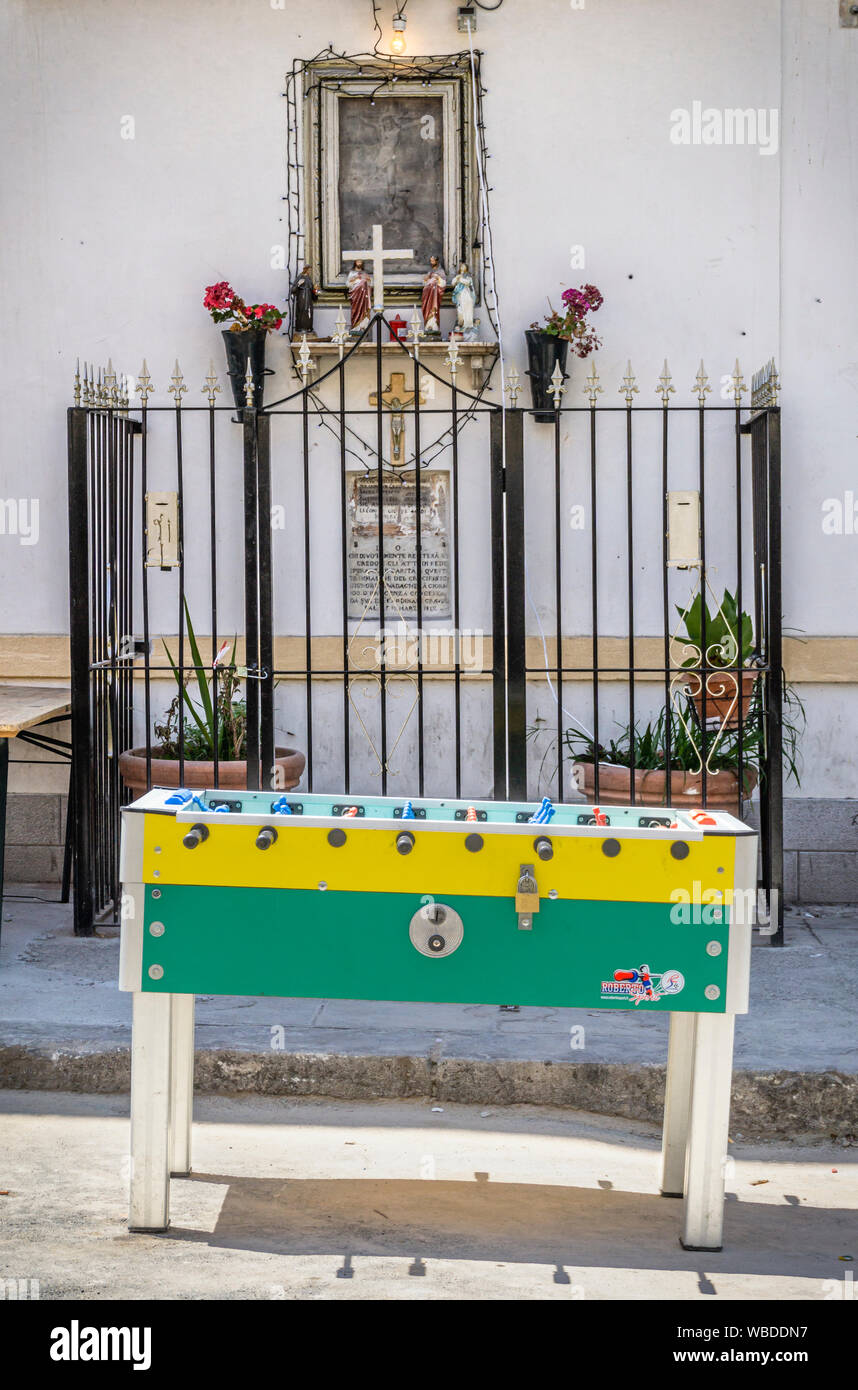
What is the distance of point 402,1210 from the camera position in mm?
3912

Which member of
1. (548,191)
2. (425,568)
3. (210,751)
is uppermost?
(548,191)

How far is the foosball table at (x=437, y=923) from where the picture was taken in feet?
12.0

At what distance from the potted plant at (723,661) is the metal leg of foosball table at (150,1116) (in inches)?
130

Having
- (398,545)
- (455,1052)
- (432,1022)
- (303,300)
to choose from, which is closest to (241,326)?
(303,300)

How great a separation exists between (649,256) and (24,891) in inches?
176

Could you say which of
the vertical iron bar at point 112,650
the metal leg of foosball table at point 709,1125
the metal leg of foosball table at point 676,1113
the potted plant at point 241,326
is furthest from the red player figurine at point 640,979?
the potted plant at point 241,326

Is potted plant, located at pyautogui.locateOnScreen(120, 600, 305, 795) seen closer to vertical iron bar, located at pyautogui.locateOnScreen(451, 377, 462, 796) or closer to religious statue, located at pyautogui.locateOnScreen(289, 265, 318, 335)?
vertical iron bar, located at pyautogui.locateOnScreen(451, 377, 462, 796)

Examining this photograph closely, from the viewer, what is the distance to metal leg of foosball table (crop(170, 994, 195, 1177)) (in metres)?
4.03

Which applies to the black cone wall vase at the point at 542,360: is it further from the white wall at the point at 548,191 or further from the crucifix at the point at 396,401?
the crucifix at the point at 396,401

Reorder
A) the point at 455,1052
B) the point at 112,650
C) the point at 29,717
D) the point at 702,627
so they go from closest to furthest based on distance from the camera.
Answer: the point at 455,1052 < the point at 702,627 < the point at 29,717 < the point at 112,650

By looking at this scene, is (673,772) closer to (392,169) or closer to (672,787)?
(672,787)

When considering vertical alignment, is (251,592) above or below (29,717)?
above

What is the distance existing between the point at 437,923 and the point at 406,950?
0.11 metres

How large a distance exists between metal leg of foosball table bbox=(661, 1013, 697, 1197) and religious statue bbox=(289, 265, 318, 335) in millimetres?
4253
